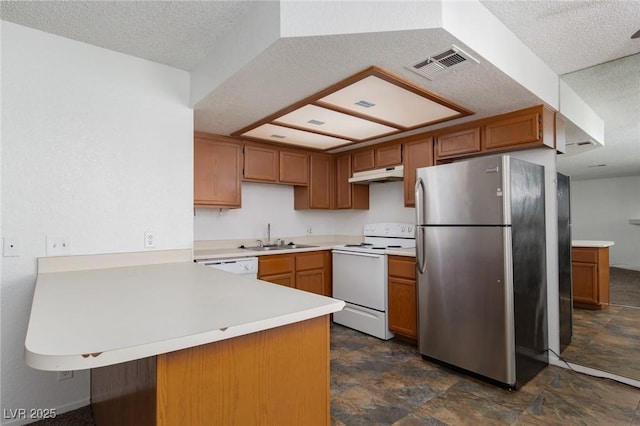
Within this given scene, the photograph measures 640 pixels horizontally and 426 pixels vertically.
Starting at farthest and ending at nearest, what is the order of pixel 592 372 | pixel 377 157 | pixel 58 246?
pixel 377 157 < pixel 592 372 < pixel 58 246

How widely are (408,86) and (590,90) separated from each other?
170 cm

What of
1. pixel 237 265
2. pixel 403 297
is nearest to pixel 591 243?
pixel 403 297

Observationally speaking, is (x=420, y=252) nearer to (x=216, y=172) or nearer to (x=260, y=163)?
(x=260, y=163)

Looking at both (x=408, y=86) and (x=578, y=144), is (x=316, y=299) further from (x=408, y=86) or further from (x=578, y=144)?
(x=578, y=144)

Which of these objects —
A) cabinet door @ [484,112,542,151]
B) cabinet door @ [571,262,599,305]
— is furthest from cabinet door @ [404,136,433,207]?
cabinet door @ [571,262,599,305]

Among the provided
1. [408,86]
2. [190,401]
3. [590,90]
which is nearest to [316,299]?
[190,401]

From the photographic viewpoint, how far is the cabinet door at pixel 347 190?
13.9ft

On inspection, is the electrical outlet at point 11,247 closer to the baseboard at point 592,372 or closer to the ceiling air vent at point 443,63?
the ceiling air vent at point 443,63

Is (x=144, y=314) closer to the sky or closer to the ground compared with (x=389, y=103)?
closer to the ground

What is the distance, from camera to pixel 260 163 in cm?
376

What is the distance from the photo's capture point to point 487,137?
9.34 ft

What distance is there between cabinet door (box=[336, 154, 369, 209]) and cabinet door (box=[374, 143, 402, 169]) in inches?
18.8

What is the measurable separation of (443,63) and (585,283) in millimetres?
2564

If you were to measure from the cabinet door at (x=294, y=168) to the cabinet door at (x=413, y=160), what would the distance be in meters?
1.28
